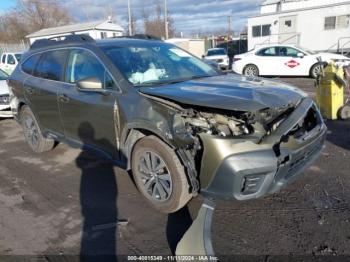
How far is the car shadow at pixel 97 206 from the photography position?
321 cm

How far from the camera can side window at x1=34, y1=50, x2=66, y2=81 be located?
4977 mm

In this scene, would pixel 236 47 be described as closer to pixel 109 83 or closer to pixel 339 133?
pixel 339 133

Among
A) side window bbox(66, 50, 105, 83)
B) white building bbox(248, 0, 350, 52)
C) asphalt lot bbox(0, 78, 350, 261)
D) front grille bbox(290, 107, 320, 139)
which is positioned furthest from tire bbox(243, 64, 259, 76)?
front grille bbox(290, 107, 320, 139)

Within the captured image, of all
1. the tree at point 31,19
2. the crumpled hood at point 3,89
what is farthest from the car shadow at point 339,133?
the tree at point 31,19

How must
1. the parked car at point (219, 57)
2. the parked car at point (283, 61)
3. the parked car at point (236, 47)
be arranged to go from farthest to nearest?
the parked car at point (236, 47) → the parked car at point (219, 57) → the parked car at point (283, 61)

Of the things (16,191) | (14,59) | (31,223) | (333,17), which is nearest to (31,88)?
(16,191)

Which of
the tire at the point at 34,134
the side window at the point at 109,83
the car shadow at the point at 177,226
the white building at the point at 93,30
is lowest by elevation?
the car shadow at the point at 177,226

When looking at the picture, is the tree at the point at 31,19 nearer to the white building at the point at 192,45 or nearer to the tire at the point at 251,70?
the white building at the point at 192,45

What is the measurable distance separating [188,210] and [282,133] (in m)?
1.33

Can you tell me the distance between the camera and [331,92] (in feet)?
23.0

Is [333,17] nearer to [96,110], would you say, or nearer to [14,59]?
[14,59]

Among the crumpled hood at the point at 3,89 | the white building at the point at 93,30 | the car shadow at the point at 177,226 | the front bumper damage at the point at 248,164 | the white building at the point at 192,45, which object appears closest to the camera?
the front bumper damage at the point at 248,164

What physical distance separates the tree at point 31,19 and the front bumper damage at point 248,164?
187 feet

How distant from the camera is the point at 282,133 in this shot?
10.4 feet
